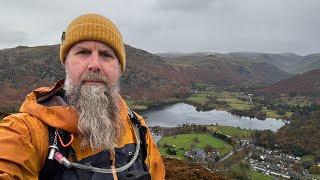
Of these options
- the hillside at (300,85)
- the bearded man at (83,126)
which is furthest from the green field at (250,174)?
the hillside at (300,85)

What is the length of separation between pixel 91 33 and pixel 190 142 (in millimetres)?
66237

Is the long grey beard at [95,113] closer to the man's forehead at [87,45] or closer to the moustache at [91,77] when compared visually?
the moustache at [91,77]

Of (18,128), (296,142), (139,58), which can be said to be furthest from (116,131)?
(139,58)

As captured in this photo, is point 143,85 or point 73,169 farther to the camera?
point 143,85

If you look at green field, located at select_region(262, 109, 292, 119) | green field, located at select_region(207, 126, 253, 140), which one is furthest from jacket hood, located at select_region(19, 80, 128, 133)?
green field, located at select_region(262, 109, 292, 119)

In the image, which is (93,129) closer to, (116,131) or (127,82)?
(116,131)

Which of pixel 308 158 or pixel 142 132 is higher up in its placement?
pixel 142 132

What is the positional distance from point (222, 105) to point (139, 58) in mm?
78621

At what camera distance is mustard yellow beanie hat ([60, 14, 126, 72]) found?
2.55 metres

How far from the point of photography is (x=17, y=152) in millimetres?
1766

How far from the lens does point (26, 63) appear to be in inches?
5221

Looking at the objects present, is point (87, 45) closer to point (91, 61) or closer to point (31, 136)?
point (91, 61)

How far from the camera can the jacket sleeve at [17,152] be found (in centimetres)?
170

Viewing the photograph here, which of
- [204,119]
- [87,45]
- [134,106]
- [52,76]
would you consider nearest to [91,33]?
[87,45]
